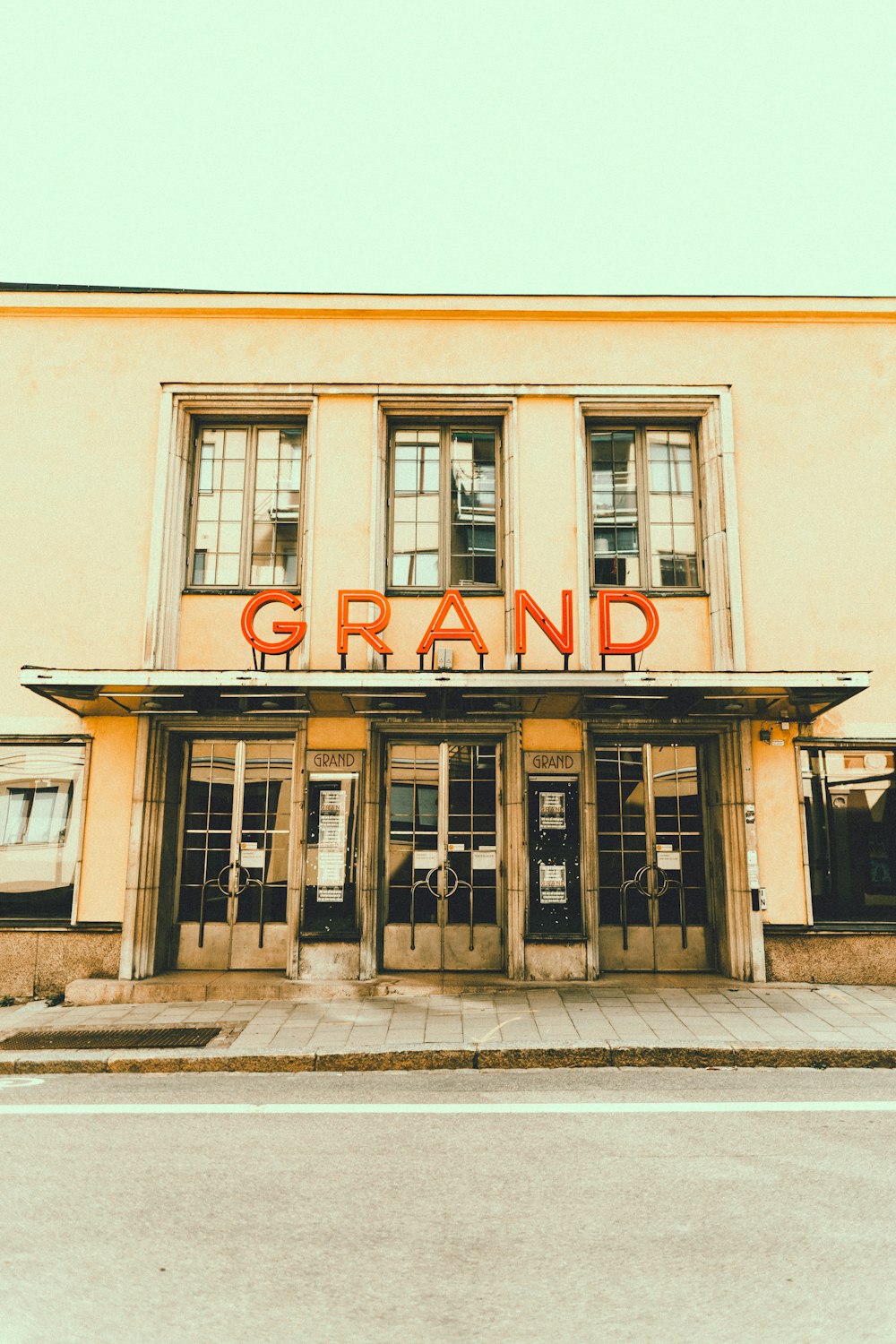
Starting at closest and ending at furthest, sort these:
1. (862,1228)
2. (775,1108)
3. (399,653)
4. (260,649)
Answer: (862,1228), (775,1108), (260,649), (399,653)

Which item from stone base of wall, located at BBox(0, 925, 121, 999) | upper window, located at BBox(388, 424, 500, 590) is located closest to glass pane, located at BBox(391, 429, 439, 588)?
upper window, located at BBox(388, 424, 500, 590)

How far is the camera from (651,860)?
10156mm

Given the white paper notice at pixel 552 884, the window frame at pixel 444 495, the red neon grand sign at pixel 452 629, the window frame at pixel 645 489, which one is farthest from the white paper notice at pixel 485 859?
the window frame at pixel 645 489

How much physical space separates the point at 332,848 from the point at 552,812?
2540 millimetres

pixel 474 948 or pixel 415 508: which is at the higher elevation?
pixel 415 508

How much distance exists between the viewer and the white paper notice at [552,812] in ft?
31.6

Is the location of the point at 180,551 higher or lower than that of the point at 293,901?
higher

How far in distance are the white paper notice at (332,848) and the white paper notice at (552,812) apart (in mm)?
2264

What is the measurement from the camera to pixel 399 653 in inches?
394

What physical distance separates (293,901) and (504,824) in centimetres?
258

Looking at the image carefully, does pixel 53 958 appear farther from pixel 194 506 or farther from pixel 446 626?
pixel 446 626

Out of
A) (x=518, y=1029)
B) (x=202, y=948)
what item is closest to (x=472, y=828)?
(x=518, y=1029)

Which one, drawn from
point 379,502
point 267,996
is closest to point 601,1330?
point 267,996

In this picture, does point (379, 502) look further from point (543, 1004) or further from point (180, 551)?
point (543, 1004)
